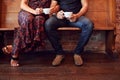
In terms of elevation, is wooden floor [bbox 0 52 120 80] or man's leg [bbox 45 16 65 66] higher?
man's leg [bbox 45 16 65 66]

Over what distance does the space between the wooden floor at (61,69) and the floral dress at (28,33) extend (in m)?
0.20

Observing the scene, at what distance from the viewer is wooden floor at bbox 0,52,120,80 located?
2.09m

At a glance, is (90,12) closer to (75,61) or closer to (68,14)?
(68,14)

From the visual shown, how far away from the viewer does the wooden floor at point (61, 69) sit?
6.86 feet

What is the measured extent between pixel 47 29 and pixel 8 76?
62cm

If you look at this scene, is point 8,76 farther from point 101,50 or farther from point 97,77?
point 101,50

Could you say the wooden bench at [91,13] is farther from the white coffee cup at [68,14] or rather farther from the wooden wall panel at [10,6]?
the white coffee cup at [68,14]

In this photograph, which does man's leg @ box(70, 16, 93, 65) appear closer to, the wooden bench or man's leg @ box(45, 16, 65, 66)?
man's leg @ box(45, 16, 65, 66)

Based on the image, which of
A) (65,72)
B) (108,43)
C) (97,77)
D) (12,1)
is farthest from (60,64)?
(12,1)

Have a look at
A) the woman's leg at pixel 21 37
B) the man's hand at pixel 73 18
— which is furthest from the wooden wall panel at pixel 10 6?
the man's hand at pixel 73 18

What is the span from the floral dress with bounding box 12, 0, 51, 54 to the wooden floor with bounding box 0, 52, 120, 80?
0.65 ft

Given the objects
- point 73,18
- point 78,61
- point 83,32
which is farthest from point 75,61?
point 73,18

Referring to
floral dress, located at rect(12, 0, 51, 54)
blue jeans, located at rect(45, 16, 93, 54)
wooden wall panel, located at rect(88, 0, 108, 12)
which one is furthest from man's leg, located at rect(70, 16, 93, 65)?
wooden wall panel, located at rect(88, 0, 108, 12)

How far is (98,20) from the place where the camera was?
2.89 m
